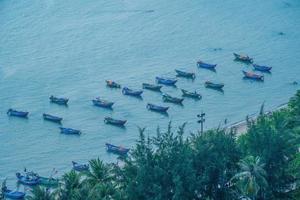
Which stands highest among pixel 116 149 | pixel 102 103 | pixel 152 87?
pixel 152 87

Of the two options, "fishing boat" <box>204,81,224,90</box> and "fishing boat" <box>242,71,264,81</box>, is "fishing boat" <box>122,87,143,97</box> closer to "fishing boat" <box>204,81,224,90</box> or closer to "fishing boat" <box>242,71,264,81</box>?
"fishing boat" <box>204,81,224,90</box>

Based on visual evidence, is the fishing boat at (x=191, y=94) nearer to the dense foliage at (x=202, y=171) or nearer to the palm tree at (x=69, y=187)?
the dense foliage at (x=202, y=171)

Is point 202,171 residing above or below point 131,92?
above

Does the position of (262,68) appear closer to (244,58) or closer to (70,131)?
(244,58)

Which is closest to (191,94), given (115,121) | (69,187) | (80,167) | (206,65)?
(206,65)

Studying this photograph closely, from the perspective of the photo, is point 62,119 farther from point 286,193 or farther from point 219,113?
point 286,193

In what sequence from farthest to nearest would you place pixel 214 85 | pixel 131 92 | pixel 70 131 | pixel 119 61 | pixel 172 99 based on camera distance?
pixel 119 61, pixel 214 85, pixel 131 92, pixel 172 99, pixel 70 131

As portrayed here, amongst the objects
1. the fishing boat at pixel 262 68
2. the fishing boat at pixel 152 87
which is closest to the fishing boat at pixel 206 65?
the fishing boat at pixel 262 68
